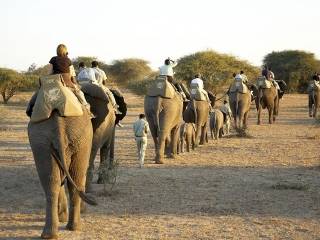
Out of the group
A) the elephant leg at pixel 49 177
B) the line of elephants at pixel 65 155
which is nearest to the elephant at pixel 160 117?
the line of elephants at pixel 65 155

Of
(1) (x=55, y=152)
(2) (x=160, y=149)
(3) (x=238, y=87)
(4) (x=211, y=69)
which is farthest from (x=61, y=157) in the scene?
(4) (x=211, y=69)

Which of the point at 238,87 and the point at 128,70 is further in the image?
the point at 128,70

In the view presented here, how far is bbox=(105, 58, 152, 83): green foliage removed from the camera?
5772 centimetres

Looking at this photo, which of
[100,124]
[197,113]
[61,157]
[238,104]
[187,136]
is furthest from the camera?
[238,104]

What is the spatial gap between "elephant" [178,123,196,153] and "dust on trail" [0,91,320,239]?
39cm

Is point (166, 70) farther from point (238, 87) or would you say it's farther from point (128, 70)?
point (128, 70)

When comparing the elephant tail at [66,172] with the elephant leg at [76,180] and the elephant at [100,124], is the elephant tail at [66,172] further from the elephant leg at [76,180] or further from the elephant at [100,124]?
the elephant at [100,124]

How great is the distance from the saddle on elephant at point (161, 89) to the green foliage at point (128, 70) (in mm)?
43379

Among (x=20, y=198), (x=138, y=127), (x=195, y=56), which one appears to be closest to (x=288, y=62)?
(x=195, y=56)

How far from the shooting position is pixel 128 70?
5825cm

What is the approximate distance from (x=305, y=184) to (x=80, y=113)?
5646mm

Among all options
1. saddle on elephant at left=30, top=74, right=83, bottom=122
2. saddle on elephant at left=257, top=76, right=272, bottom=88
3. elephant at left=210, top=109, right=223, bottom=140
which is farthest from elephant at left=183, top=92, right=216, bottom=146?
saddle on elephant at left=30, top=74, right=83, bottom=122

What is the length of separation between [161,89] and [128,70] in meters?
44.9

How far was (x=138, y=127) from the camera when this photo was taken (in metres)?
13.1
